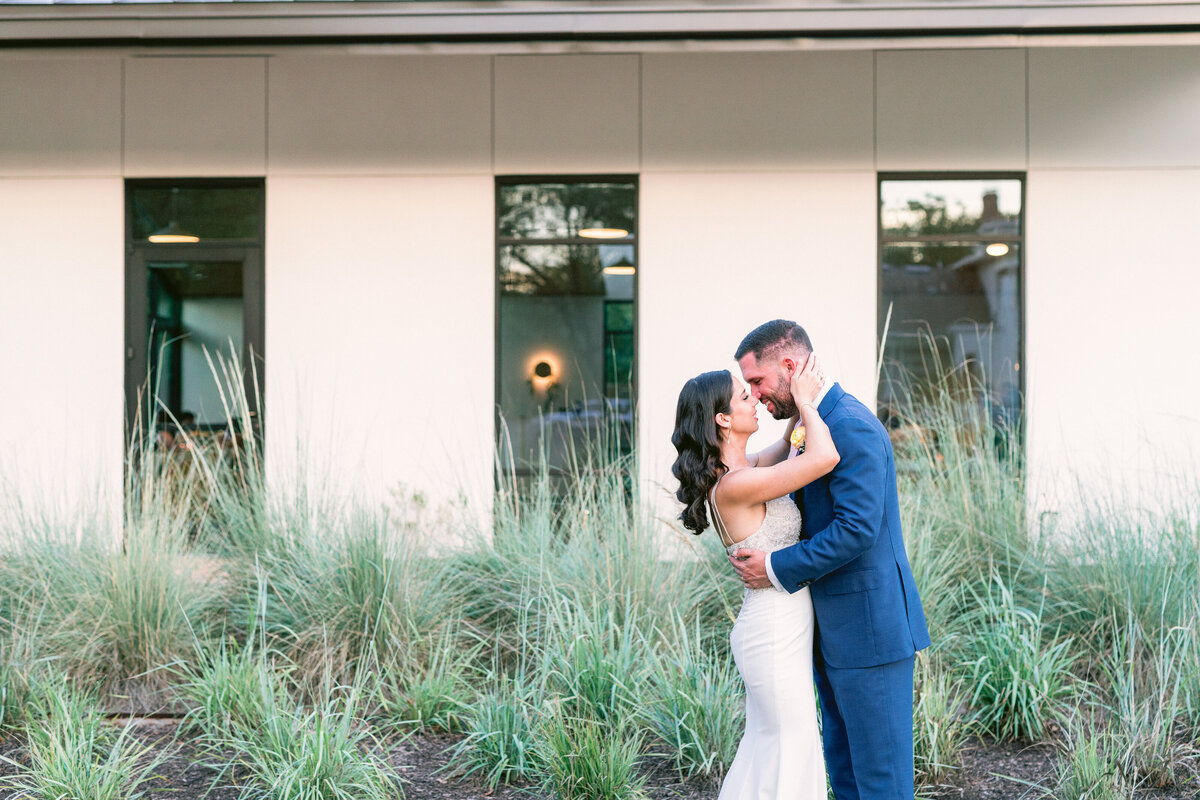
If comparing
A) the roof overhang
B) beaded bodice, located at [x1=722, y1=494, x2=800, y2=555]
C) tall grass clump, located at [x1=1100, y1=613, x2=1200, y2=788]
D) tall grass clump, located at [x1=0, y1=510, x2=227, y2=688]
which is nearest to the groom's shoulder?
beaded bodice, located at [x1=722, y1=494, x2=800, y2=555]

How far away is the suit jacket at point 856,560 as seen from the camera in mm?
2879

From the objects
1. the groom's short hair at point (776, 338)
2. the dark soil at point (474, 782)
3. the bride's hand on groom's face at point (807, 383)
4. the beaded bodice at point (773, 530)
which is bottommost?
the dark soil at point (474, 782)

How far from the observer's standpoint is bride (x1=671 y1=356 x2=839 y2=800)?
2941 mm

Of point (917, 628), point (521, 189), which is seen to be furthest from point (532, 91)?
point (917, 628)

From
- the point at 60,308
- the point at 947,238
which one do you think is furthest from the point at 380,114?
the point at 947,238

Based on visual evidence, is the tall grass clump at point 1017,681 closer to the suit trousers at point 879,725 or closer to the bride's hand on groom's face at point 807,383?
the suit trousers at point 879,725

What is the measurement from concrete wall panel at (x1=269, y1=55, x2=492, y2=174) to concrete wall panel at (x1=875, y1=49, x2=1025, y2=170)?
3161 millimetres

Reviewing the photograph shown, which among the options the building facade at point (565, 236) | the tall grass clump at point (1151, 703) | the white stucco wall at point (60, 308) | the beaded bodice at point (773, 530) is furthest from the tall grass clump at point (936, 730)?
the white stucco wall at point (60, 308)

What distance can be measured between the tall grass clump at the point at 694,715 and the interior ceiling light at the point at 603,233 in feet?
14.6

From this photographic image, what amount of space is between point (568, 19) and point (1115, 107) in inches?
173

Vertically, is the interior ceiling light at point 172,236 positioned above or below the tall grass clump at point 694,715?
above

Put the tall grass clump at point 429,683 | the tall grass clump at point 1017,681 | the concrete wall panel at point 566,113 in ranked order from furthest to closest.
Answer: the concrete wall panel at point 566,113 < the tall grass clump at point 429,683 < the tall grass clump at point 1017,681

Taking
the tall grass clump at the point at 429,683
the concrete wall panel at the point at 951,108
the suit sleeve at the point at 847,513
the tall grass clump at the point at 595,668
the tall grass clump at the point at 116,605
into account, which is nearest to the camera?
the suit sleeve at the point at 847,513

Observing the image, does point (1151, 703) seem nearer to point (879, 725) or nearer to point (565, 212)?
point (879, 725)
